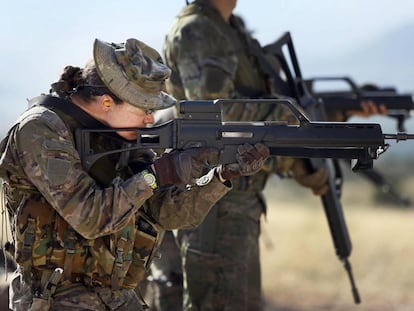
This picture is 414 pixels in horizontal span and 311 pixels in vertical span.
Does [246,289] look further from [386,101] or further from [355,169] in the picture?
[386,101]

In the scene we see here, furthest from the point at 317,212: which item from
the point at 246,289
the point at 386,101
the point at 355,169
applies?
the point at 355,169

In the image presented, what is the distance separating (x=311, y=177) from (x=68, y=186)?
2.82m

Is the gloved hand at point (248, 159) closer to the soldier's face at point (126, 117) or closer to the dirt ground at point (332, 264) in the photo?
the soldier's face at point (126, 117)

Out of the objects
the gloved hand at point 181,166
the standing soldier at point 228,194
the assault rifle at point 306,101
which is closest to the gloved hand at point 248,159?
the gloved hand at point 181,166

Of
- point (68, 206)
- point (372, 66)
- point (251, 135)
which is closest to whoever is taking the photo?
point (68, 206)

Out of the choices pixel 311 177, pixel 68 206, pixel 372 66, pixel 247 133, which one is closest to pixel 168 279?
pixel 311 177

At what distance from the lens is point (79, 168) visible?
3871mm

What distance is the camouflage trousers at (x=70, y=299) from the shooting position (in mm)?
3898

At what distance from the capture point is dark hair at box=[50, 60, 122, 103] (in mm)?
4020

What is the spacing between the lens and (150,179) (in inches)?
153

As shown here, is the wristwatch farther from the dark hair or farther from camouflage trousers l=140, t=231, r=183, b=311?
camouflage trousers l=140, t=231, r=183, b=311

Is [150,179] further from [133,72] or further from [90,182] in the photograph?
Result: [133,72]

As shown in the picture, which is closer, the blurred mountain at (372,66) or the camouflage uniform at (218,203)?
the camouflage uniform at (218,203)

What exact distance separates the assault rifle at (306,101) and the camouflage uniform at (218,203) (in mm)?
388
